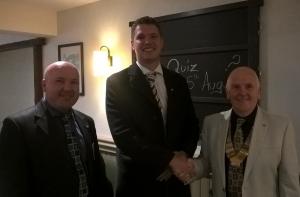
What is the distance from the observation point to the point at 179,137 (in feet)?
5.34

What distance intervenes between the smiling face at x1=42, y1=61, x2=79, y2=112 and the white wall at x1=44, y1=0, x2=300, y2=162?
1.35 metres

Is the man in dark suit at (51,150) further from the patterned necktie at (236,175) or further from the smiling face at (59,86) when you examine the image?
the patterned necktie at (236,175)

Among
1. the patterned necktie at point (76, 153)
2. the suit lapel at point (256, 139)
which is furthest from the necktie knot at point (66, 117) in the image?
the suit lapel at point (256, 139)

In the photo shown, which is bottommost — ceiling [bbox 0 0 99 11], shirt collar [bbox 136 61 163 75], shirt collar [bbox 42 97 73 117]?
shirt collar [bbox 42 97 73 117]

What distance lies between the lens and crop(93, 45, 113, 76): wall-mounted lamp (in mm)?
3363

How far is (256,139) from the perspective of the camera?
4.71 feet

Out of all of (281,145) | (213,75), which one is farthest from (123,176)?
(213,75)

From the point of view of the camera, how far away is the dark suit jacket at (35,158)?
1294mm

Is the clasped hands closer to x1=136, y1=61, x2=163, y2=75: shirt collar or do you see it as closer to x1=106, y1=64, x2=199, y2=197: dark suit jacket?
x1=106, y1=64, x2=199, y2=197: dark suit jacket

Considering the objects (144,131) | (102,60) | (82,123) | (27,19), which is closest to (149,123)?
(144,131)

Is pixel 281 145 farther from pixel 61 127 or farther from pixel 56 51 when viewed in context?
pixel 56 51

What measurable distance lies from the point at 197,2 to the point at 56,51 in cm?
200

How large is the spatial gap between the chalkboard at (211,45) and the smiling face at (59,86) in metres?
1.31

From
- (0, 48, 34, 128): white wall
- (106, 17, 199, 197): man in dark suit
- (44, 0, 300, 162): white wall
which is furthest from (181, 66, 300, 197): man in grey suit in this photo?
(0, 48, 34, 128): white wall
